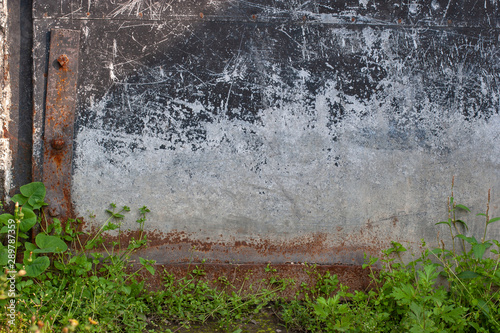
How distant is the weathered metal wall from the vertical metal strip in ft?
0.17

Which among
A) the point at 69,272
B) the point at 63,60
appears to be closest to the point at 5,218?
the point at 69,272

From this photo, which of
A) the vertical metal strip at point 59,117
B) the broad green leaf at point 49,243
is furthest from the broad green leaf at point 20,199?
the broad green leaf at point 49,243

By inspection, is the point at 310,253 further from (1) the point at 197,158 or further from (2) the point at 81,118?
(2) the point at 81,118

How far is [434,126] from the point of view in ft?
8.44

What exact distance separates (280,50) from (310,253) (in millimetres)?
1294

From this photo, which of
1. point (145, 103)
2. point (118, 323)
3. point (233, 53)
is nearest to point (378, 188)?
point (233, 53)

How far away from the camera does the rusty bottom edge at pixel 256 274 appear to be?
246cm

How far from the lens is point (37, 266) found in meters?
2.23

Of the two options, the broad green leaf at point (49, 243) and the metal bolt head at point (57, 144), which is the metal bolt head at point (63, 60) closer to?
the metal bolt head at point (57, 144)

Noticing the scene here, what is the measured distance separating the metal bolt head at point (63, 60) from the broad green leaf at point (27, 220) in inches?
34.6

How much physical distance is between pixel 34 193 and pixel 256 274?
1416 mm

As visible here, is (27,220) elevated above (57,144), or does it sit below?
below

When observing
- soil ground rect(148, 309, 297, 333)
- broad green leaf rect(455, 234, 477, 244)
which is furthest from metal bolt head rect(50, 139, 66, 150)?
broad green leaf rect(455, 234, 477, 244)

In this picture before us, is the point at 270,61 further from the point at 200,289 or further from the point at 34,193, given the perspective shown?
the point at 34,193
